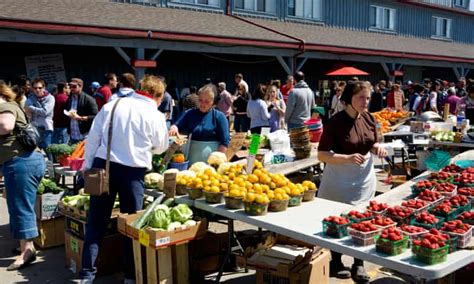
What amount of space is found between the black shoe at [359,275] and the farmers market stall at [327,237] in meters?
0.81

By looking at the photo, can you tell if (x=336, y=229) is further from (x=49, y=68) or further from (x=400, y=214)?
(x=49, y=68)

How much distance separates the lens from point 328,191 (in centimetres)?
482

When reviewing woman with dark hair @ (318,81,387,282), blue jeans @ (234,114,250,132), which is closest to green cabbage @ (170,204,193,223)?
woman with dark hair @ (318,81,387,282)

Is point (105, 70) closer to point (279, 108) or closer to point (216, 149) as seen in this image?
point (279, 108)

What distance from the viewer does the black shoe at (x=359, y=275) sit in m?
4.79

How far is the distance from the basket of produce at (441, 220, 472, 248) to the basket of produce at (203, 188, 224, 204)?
175cm

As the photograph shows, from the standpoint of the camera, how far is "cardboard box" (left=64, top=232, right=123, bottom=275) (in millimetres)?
5082

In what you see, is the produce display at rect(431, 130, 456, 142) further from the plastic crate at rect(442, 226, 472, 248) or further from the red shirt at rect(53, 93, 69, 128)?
the red shirt at rect(53, 93, 69, 128)

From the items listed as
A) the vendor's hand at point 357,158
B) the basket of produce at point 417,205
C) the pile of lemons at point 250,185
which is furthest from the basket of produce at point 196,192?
A: the basket of produce at point 417,205

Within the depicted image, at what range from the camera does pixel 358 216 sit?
11.7 ft

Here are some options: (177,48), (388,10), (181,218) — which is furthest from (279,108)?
(388,10)

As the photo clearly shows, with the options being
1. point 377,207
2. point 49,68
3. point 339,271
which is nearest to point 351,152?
point 377,207

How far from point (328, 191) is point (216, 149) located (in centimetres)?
153

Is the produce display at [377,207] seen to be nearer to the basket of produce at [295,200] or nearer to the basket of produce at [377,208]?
the basket of produce at [377,208]
